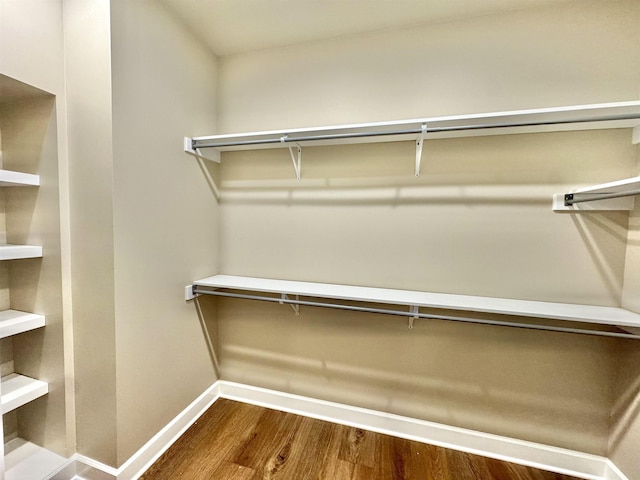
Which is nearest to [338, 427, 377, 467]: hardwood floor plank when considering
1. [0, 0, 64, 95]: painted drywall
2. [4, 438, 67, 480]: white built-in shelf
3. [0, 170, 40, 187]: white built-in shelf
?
[4, 438, 67, 480]: white built-in shelf

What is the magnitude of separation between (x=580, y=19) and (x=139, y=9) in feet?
7.16

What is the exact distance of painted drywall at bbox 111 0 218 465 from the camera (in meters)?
1.25

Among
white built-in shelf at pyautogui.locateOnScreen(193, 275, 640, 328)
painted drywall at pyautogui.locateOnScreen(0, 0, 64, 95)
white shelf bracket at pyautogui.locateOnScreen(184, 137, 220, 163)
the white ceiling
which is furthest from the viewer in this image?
white shelf bracket at pyautogui.locateOnScreen(184, 137, 220, 163)

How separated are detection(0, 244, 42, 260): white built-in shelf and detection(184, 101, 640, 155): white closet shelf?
88 centimetres

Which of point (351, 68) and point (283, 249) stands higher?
point (351, 68)

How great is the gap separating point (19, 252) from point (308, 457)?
5.71 ft

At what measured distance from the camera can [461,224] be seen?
1.51 metres

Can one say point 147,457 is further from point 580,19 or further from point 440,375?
point 580,19

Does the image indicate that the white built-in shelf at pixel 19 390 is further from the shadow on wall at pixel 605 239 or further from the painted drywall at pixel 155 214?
the shadow on wall at pixel 605 239

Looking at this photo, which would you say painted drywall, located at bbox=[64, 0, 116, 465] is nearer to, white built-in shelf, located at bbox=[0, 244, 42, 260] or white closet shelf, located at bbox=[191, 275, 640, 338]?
white built-in shelf, located at bbox=[0, 244, 42, 260]

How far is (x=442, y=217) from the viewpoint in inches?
60.6

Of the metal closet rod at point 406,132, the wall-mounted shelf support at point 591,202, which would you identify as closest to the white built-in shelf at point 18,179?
the metal closet rod at point 406,132

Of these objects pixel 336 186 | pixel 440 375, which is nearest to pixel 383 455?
pixel 440 375

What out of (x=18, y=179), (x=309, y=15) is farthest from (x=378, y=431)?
(x=309, y=15)
